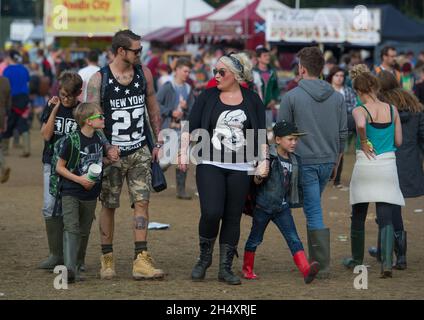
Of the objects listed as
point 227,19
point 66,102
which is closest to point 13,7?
point 227,19

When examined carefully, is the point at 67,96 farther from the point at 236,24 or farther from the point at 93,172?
the point at 236,24

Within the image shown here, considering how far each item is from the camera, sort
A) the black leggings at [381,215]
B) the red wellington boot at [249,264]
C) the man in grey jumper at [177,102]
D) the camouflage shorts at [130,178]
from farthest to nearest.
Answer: the man in grey jumper at [177,102]
the black leggings at [381,215]
the red wellington boot at [249,264]
the camouflage shorts at [130,178]

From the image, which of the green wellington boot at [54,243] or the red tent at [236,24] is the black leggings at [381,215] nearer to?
the green wellington boot at [54,243]

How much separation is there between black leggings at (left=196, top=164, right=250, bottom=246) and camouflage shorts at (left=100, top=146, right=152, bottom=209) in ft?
1.54

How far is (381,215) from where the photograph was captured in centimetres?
855

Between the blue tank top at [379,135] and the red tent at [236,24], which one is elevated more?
the red tent at [236,24]

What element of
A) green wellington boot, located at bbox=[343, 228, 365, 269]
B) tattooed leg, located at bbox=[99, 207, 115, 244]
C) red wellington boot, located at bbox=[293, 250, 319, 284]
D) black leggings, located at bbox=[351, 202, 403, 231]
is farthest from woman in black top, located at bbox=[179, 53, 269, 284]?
green wellington boot, located at bbox=[343, 228, 365, 269]

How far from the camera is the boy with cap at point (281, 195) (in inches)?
322

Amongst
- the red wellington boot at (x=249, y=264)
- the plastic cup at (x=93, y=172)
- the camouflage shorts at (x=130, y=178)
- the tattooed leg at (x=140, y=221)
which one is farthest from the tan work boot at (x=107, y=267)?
the red wellington boot at (x=249, y=264)

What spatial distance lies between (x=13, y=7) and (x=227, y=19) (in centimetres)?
3600

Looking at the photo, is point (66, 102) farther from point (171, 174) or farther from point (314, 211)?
point (171, 174)

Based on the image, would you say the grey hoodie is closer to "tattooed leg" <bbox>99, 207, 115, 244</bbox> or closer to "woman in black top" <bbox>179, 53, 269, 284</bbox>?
"woman in black top" <bbox>179, 53, 269, 284</bbox>

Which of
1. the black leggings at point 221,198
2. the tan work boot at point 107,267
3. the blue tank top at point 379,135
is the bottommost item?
the tan work boot at point 107,267

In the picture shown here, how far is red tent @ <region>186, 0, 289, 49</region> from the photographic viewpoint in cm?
3281
